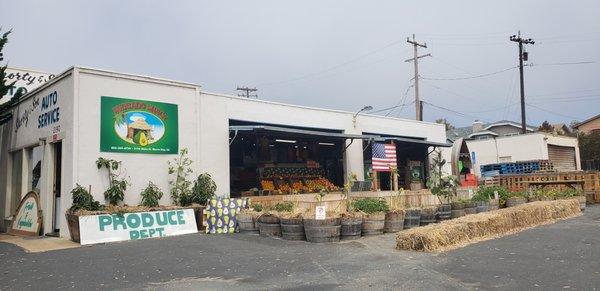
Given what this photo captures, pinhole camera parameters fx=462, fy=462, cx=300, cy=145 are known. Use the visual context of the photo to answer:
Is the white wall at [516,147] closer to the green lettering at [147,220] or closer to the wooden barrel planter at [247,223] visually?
the wooden barrel planter at [247,223]

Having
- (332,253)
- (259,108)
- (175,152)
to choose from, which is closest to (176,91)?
(175,152)

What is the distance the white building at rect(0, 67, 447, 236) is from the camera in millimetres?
14469

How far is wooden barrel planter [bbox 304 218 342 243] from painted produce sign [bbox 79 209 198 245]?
449cm

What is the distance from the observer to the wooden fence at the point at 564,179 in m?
24.3

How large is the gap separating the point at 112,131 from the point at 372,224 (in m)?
8.81

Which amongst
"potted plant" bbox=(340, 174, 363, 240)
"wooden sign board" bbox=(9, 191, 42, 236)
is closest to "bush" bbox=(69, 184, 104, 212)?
"wooden sign board" bbox=(9, 191, 42, 236)

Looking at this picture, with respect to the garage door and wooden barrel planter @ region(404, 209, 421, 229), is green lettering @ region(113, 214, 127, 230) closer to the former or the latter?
wooden barrel planter @ region(404, 209, 421, 229)

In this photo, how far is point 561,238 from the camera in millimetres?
11242

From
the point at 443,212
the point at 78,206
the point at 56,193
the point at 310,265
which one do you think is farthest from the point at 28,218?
the point at 443,212

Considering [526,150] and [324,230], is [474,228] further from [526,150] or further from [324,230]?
[526,150]

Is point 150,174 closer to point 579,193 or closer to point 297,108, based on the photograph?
point 297,108

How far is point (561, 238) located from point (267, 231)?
24.8ft

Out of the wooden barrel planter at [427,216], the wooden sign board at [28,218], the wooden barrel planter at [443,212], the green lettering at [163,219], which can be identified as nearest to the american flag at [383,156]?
the wooden barrel planter at [443,212]

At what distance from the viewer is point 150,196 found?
1499 cm
